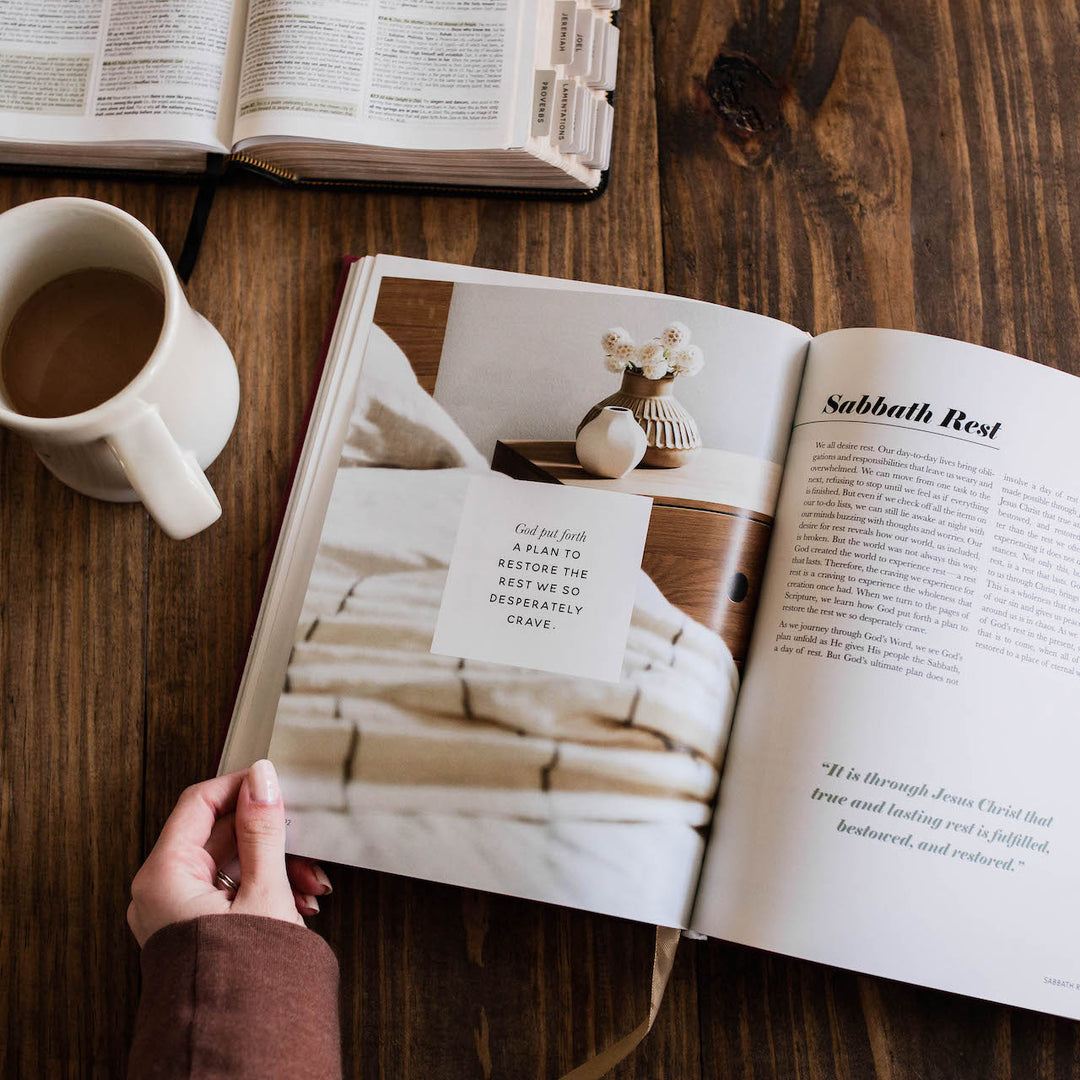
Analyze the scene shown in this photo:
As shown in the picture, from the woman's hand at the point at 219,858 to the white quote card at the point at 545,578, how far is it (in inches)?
5.0

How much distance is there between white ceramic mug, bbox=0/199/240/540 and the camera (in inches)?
17.0

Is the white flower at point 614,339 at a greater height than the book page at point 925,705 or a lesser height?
greater

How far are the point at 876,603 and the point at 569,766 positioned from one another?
0.62 feet

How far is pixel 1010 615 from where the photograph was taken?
18.9 inches

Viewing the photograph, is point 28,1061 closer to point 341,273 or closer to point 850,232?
point 341,273

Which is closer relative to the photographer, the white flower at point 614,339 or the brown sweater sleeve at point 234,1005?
the brown sweater sleeve at point 234,1005

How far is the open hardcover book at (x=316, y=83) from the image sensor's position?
528 millimetres

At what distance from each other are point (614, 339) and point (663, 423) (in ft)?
0.20

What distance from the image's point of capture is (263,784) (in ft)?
1.54

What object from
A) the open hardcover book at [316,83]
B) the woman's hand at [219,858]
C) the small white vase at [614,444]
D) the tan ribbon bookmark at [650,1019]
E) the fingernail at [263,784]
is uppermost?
the open hardcover book at [316,83]

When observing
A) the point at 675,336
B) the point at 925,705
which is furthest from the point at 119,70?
the point at 925,705

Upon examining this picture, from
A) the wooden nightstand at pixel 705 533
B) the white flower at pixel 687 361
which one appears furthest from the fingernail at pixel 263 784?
the white flower at pixel 687 361

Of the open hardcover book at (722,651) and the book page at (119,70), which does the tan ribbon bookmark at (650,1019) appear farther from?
the book page at (119,70)

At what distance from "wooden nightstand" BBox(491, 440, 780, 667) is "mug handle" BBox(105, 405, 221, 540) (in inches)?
7.1
